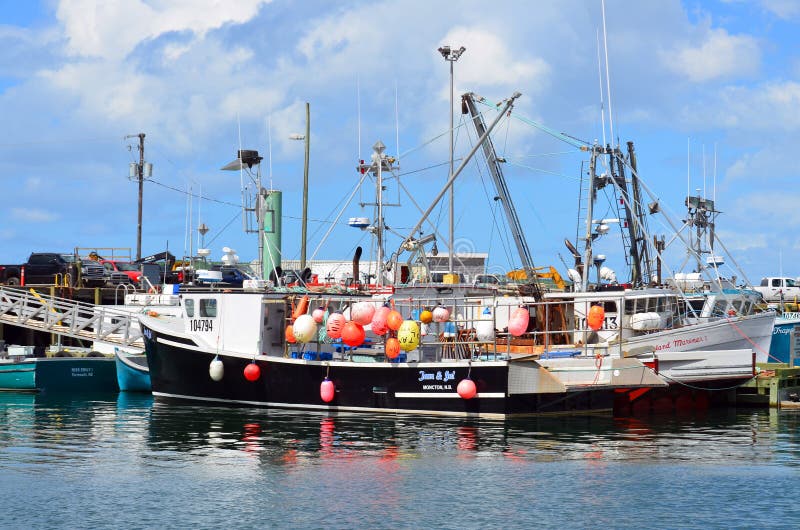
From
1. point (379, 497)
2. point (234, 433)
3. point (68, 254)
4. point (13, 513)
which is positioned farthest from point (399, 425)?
point (68, 254)

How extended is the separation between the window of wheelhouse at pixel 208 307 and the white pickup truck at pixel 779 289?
36.2 m

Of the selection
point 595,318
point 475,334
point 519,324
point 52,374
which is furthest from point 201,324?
point 595,318

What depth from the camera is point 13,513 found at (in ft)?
57.3

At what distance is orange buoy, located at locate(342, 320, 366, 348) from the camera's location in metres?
28.3

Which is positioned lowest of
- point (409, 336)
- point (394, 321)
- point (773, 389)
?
point (773, 389)

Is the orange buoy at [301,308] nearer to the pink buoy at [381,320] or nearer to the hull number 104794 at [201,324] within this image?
the pink buoy at [381,320]

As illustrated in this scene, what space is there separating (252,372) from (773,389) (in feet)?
47.6

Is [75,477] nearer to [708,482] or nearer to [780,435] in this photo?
[708,482]

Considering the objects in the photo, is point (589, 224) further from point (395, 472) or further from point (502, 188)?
point (395, 472)

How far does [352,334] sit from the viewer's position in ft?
92.8

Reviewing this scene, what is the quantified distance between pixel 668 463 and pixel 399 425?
7519mm

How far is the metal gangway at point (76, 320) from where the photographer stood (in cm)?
3934

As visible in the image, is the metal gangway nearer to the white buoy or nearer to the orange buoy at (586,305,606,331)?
the white buoy

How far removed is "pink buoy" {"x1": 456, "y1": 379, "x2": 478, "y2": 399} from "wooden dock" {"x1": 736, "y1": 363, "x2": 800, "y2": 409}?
919 cm
